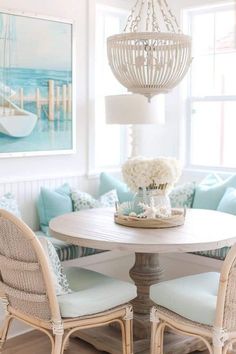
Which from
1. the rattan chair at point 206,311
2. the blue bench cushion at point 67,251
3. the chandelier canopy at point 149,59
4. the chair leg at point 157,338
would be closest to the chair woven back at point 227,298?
the rattan chair at point 206,311

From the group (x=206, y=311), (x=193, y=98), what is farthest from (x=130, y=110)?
(x=206, y=311)

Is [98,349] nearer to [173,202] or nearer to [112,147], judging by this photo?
[173,202]

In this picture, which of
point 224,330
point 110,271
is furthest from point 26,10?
point 224,330

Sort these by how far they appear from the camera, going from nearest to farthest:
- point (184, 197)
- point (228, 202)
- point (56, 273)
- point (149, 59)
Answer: point (56, 273) < point (149, 59) < point (228, 202) < point (184, 197)

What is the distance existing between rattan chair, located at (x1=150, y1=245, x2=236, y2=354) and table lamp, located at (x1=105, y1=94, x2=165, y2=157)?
1860mm

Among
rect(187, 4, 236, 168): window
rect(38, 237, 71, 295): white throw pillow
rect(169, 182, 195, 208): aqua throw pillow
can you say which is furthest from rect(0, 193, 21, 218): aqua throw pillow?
rect(187, 4, 236, 168): window

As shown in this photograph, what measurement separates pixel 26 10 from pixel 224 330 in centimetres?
281

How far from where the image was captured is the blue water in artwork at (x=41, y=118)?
4.11 metres

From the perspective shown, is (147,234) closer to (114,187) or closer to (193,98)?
(114,187)

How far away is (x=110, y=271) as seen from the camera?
434 centimetres

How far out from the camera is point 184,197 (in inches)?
172

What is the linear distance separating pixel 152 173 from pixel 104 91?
A: 207cm

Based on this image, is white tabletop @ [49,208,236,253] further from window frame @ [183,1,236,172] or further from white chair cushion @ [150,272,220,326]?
window frame @ [183,1,236,172]

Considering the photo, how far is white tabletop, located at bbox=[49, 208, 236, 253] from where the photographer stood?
2.71 meters
